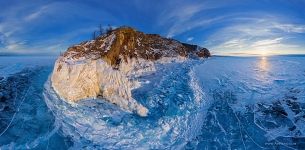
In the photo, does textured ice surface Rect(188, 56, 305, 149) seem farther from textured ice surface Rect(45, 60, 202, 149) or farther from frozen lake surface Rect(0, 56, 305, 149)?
textured ice surface Rect(45, 60, 202, 149)

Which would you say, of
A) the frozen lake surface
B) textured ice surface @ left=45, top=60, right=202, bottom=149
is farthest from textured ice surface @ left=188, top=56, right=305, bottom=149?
textured ice surface @ left=45, top=60, right=202, bottom=149

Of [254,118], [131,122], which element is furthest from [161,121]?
[254,118]

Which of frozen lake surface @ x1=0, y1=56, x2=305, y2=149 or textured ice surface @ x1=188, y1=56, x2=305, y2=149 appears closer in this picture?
frozen lake surface @ x1=0, y1=56, x2=305, y2=149

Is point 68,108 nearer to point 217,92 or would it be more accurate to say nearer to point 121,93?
point 121,93

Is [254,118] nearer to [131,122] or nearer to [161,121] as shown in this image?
[161,121]

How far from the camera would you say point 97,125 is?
38.5 ft

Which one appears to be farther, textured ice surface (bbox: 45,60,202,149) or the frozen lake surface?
textured ice surface (bbox: 45,60,202,149)

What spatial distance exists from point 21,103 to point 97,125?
527 centimetres

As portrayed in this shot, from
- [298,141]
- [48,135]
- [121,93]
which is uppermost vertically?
[121,93]

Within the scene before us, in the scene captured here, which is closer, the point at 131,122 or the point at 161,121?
the point at 131,122

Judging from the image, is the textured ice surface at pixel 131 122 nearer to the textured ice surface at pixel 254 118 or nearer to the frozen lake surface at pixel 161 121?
the frozen lake surface at pixel 161 121

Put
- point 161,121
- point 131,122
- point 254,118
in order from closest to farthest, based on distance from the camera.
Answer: point 131,122, point 161,121, point 254,118

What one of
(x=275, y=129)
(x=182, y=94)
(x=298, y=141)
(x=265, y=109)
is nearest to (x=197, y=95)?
(x=182, y=94)

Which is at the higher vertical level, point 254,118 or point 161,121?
point 161,121
